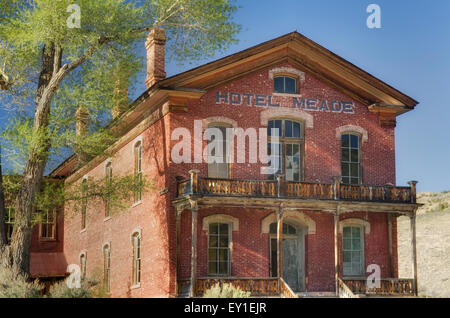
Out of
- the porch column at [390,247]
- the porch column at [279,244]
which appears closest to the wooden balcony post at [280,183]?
the porch column at [279,244]

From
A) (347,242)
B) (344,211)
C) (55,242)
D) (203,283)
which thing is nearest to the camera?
(203,283)

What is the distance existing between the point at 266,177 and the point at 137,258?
5.75 m

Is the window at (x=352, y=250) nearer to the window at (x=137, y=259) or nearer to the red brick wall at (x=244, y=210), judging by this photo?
the red brick wall at (x=244, y=210)

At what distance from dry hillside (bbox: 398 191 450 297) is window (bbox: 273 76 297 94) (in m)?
12.3

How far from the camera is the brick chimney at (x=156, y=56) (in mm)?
28281

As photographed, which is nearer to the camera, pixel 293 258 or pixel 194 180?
pixel 194 180

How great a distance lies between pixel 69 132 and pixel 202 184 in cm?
454

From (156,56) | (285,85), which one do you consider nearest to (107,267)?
(156,56)

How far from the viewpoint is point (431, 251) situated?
44.8m

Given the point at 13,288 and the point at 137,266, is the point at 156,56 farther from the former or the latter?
the point at 13,288

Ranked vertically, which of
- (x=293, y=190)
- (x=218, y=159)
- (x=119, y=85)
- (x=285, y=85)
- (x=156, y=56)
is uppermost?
(x=156, y=56)
